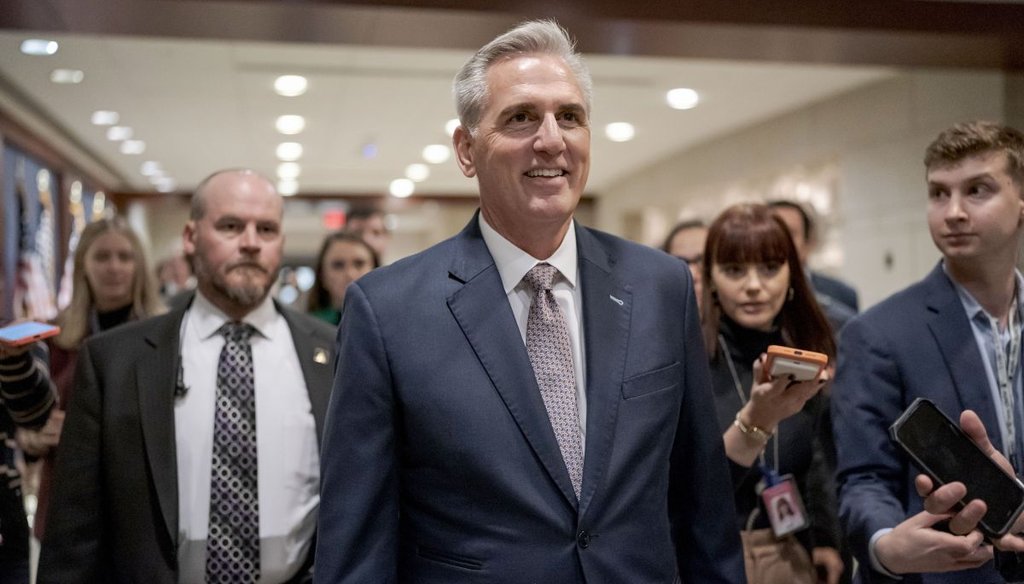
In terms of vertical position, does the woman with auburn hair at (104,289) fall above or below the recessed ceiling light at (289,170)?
below

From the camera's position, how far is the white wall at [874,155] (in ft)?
22.6

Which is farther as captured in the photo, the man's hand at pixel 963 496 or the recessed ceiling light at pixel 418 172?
the recessed ceiling light at pixel 418 172

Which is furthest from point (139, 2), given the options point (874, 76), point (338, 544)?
point (874, 76)

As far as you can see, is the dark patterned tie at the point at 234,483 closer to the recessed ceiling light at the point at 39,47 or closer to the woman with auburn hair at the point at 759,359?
the woman with auburn hair at the point at 759,359

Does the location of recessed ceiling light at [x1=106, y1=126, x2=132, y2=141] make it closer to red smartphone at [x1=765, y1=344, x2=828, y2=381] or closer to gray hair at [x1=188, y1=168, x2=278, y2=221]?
gray hair at [x1=188, y1=168, x2=278, y2=221]

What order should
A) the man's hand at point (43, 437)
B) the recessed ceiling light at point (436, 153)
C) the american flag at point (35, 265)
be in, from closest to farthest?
the man's hand at point (43, 437), the american flag at point (35, 265), the recessed ceiling light at point (436, 153)

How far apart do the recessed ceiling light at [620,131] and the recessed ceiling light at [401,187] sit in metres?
4.00

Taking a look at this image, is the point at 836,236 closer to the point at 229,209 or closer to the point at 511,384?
the point at 229,209

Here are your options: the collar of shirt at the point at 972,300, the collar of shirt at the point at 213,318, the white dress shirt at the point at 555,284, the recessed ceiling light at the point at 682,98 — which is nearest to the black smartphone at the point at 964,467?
the collar of shirt at the point at 972,300

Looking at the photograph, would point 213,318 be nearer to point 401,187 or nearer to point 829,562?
point 829,562

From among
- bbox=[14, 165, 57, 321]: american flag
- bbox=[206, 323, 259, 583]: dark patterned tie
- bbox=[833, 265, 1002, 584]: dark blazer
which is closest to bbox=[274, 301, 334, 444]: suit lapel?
bbox=[206, 323, 259, 583]: dark patterned tie

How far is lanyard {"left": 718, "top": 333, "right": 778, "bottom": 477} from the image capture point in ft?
8.48

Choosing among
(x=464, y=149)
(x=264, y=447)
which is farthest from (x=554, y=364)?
(x=264, y=447)

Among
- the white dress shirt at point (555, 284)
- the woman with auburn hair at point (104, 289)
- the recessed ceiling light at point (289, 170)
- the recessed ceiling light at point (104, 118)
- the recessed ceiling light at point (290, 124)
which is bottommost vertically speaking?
the white dress shirt at point (555, 284)
